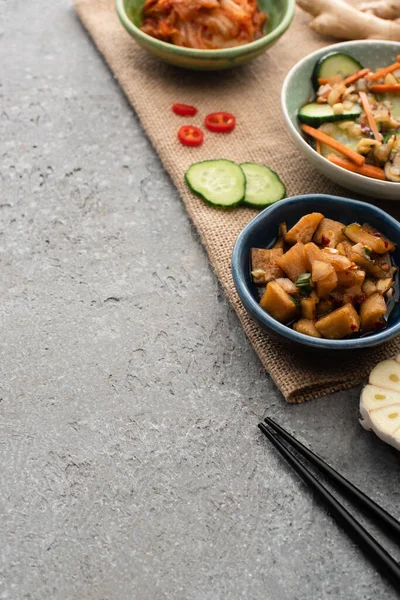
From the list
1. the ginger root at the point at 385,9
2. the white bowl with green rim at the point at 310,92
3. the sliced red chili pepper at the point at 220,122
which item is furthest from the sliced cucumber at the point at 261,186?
the ginger root at the point at 385,9

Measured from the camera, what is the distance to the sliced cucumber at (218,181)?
118 inches

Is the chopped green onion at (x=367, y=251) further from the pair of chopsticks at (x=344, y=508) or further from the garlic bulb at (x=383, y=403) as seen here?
the pair of chopsticks at (x=344, y=508)

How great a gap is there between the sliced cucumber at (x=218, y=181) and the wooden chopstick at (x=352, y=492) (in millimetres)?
1156

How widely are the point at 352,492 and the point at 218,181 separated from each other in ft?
5.11

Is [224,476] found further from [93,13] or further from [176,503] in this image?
[93,13]

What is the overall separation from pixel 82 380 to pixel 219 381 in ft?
1.63

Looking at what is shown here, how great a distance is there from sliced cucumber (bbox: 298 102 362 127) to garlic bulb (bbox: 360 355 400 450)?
1229 mm

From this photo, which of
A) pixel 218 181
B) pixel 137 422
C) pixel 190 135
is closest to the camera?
pixel 137 422

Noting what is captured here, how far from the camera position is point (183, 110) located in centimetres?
345

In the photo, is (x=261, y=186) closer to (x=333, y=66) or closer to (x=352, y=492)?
(x=333, y=66)

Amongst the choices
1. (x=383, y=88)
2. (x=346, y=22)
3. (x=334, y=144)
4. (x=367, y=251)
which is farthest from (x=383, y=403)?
(x=346, y=22)

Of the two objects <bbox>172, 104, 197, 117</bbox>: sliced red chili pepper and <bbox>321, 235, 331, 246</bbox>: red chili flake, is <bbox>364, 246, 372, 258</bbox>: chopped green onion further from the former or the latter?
<bbox>172, 104, 197, 117</bbox>: sliced red chili pepper

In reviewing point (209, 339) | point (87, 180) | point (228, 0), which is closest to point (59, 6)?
point (228, 0)

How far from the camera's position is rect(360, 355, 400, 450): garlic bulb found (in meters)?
2.14
